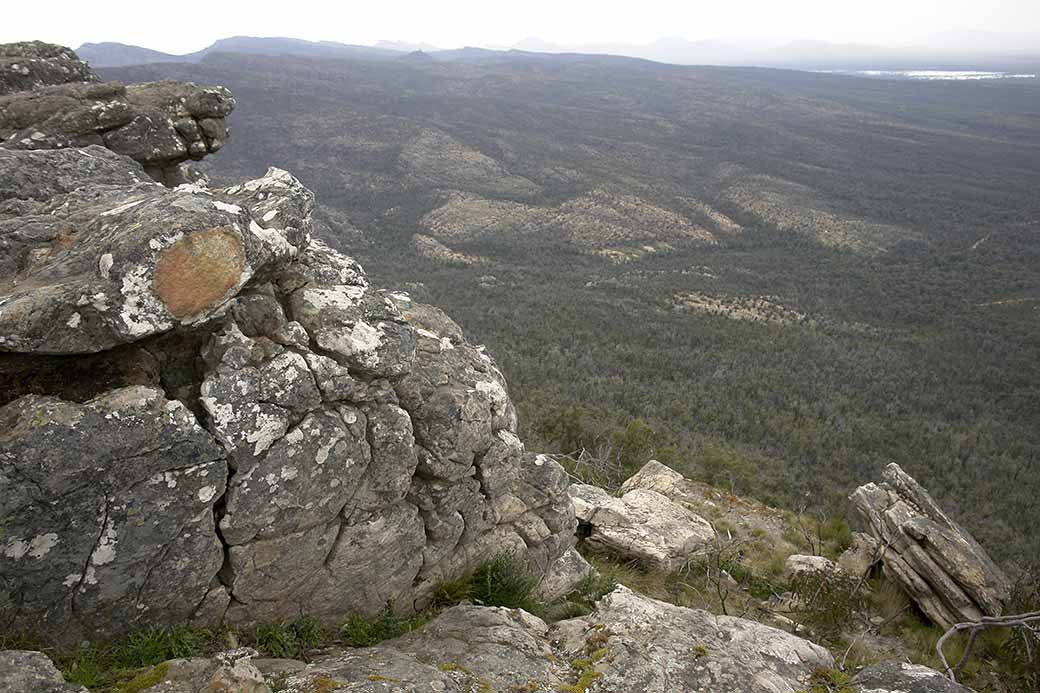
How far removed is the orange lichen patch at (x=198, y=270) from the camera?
13.8 ft

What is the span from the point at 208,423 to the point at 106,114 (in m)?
5.29

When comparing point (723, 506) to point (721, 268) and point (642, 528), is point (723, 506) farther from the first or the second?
point (721, 268)

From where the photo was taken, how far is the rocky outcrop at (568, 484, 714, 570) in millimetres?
9062

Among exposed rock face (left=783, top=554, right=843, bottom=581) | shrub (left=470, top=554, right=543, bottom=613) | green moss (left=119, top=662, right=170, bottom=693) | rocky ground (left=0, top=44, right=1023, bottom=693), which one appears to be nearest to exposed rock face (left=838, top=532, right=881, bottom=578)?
exposed rock face (left=783, top=554, right=843, bottom=581)

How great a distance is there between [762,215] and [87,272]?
8528cm

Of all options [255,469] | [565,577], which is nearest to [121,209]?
[255,469]

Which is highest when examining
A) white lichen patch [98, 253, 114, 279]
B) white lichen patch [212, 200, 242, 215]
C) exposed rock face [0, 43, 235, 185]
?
exposed rock face [0, 43, 235, 185]

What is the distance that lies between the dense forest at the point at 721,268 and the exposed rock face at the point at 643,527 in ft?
23.5

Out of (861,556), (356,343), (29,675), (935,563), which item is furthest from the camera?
(861,556)

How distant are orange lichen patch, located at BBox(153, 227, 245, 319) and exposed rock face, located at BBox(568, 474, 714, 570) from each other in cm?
644

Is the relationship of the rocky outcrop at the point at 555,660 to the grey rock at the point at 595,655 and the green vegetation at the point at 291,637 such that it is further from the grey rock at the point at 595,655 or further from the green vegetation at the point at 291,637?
the green vegetation at the point at 291,637

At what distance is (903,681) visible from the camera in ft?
15.6

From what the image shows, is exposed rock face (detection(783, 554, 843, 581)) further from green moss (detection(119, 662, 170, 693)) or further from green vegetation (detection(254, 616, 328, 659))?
Answer: green moss (detection(119, 662, 170, 693))

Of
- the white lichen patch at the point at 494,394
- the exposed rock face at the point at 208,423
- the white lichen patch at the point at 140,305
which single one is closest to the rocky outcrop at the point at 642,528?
the white lichen patch at the point at 494,394
